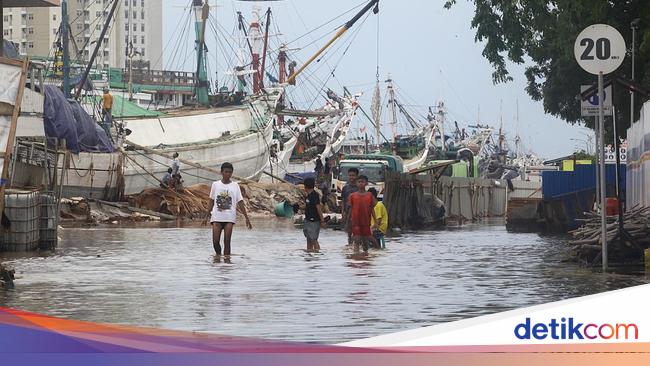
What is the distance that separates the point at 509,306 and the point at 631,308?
268 inches

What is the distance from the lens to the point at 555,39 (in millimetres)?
34562

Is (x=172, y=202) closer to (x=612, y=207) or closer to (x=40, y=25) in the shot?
(x=612, y=207)

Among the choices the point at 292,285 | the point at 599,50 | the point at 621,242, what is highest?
the point at 599,50

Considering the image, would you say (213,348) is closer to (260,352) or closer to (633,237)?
(260,352)

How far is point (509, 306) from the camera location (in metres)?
12.3

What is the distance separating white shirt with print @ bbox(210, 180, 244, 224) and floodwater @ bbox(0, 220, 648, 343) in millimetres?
761

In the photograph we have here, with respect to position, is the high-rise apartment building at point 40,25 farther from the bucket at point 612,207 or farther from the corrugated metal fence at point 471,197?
the bucket at point 612,207

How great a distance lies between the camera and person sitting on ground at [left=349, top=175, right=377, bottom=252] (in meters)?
21.6

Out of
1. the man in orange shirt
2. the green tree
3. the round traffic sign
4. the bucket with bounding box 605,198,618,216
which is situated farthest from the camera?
the man in orange shirt

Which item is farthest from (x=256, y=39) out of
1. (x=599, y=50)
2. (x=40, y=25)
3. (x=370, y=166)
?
(x=40, y=25)

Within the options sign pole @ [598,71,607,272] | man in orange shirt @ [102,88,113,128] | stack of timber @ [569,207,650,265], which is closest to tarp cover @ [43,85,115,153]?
man in orange shirt @ [102,88,113,128]

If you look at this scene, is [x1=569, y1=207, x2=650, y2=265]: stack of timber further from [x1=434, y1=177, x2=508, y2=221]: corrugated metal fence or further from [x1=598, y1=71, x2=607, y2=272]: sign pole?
[x1=434, y1=177, x2=508, y2=221]: corrugated metal fence

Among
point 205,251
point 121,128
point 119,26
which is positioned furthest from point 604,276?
point 119,26

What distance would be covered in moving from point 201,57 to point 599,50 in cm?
5281
